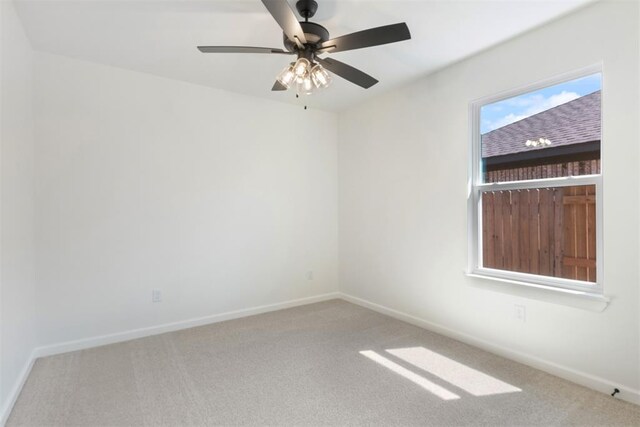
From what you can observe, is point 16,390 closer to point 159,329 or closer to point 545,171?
point 159,329

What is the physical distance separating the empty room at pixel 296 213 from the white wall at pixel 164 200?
0.07 ft

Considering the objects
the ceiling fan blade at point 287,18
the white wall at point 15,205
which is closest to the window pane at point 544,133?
the ceiling fan blade at point 287,18

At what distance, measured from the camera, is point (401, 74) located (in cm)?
318

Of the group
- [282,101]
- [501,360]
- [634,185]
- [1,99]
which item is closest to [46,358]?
[1,99]

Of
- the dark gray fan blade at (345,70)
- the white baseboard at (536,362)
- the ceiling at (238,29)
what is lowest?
the white baseboard at (536,362)

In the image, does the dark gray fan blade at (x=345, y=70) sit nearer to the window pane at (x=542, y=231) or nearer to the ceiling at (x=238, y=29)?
the ceiling at (x=238, y=29)

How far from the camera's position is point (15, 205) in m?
2.20

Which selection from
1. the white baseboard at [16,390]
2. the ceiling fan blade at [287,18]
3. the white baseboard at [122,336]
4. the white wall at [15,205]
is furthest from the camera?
the white baseboard at [122,336]

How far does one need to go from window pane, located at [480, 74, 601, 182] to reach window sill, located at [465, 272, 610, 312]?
0.84 metres

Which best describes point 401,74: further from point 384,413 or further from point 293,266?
point 384,413

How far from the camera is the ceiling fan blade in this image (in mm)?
1577

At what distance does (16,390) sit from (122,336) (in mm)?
902

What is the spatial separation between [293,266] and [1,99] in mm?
3006

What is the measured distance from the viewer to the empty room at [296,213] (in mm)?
2014
